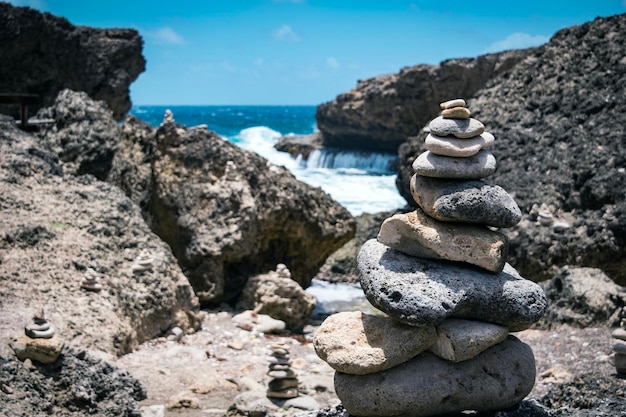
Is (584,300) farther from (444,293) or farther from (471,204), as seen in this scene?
(444,293)

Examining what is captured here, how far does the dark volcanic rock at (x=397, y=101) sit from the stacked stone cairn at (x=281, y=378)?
2526 centimetres

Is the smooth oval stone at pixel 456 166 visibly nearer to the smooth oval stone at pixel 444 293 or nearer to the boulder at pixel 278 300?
the smooth oval stone at pixel 444 293

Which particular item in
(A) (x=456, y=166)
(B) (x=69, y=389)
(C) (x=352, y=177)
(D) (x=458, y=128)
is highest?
(D) (x=458, y=128)

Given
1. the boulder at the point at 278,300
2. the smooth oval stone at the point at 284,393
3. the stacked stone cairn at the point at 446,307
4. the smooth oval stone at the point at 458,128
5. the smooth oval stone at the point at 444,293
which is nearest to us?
the smooth oval stone at the point at 444,293

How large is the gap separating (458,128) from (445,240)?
2.46 ft

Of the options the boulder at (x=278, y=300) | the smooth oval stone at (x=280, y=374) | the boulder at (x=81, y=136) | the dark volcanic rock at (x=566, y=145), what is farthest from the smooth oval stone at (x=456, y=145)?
the boulder at (x=81, y=136)

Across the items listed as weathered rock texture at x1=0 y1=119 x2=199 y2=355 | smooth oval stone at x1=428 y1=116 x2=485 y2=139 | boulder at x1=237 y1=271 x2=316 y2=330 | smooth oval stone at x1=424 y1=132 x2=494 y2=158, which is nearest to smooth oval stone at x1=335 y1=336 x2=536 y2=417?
smooth oval stone at x1=424 y1=132 x2=494 y2=158

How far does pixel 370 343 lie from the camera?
473 centimetres

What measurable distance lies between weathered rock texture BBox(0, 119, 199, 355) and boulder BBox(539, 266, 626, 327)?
15.9 feet

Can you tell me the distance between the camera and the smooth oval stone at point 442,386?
Answer: 180 inches

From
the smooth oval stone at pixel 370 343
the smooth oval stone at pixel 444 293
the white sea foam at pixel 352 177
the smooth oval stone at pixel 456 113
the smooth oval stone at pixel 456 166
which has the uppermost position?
the smooth oval stone at pixel 456 113

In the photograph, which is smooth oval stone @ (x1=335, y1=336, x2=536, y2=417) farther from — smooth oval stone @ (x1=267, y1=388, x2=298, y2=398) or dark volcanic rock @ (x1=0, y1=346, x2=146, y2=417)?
smooth oval stone @ (x1=267, y1=388, x2=298, y2=398)

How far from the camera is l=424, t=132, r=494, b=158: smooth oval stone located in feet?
15.6

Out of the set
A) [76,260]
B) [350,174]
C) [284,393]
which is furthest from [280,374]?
[350,174]
